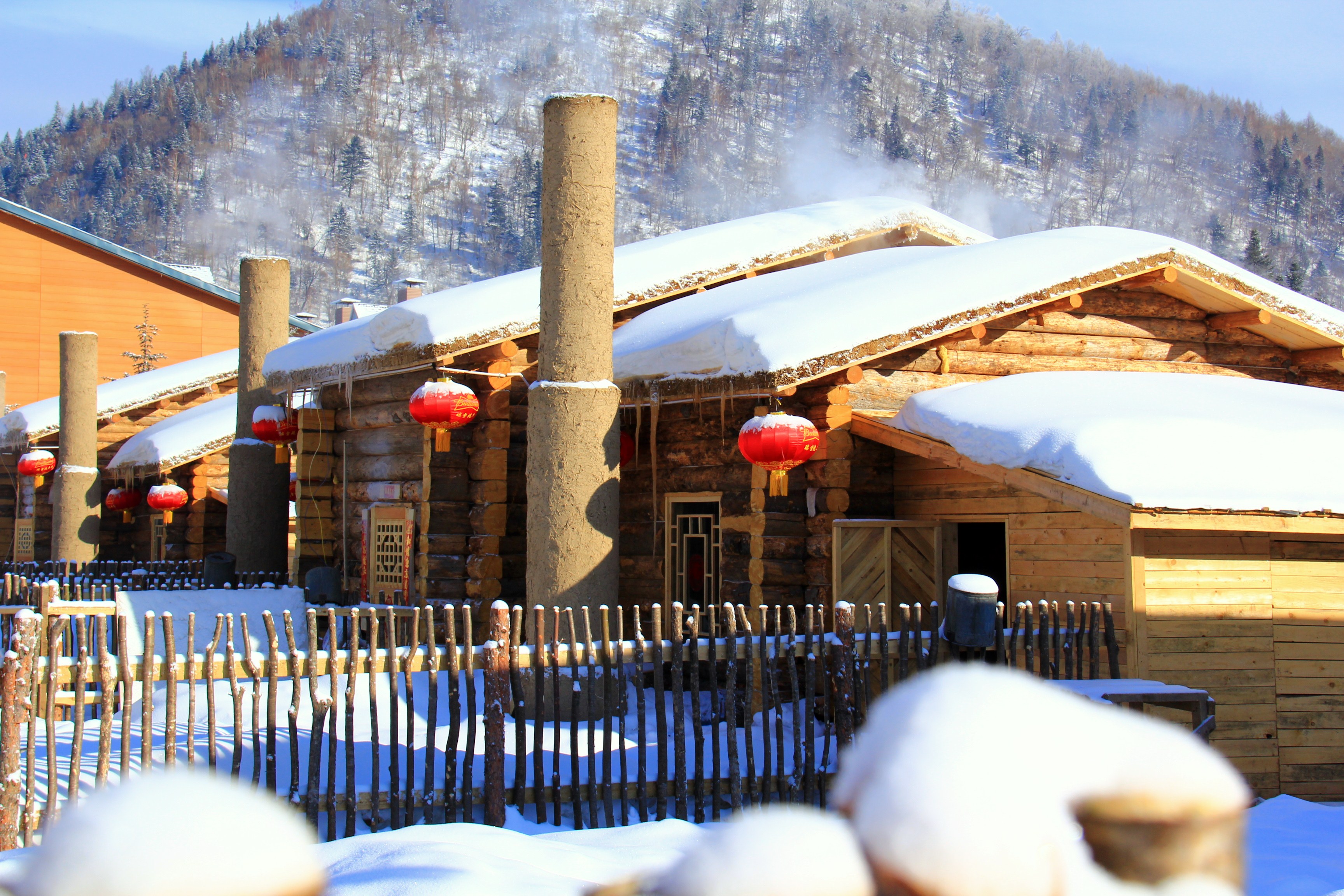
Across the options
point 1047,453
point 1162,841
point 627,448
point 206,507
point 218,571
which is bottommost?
point 218,571

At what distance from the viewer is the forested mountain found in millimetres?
128500

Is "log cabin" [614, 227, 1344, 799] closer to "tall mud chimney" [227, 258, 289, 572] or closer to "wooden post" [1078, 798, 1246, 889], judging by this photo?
"tall mud chimney" [227, 258, 289, 572]

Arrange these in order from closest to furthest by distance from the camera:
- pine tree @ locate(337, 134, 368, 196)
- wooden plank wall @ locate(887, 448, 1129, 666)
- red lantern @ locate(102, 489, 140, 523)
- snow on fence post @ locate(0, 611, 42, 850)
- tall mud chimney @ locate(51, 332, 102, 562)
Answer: snow on fence post @ locate(0, 611, 42, 850)
wooden plank wall @ locate(887, 448, 1129, 666)
tall mud chimney @ locate(51, 332, 102, 562)
red lantern @ locate(102, 489, 140, 523)
pine tree @ locate(337, 134, 368, 196)

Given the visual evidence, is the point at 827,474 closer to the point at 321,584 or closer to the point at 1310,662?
the point at 1310,662

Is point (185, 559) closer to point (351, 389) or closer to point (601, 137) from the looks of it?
point (351, 389)

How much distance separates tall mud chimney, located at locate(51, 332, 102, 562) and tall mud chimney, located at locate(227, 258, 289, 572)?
223 inches

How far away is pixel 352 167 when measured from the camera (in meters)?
142

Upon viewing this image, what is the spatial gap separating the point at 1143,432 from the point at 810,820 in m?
8.99

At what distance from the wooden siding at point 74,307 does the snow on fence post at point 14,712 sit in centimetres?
2987

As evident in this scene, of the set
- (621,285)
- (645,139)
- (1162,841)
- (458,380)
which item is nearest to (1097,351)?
(621,285)

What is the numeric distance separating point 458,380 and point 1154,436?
7714 millimetres

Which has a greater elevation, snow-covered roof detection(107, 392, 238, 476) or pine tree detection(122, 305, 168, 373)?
pine tree detection(122, 305, 168, 373)

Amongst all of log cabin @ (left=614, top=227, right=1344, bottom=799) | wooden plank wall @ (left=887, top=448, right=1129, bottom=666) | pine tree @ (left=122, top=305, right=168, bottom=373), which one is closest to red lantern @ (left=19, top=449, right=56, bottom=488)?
pine tree @ (left=122, top=305, right=168, bottom=373)

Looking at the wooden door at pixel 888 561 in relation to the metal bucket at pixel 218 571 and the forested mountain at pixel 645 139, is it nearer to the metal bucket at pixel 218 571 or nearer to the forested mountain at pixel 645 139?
the metal bucket at pixel 218 571
